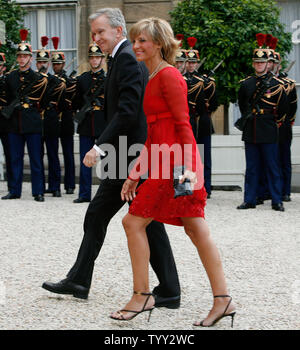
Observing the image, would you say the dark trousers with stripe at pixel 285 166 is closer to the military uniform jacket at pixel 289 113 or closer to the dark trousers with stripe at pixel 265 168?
the military uniform jacket at pixel 289 113

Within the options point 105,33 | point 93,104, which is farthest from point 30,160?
point 105,33

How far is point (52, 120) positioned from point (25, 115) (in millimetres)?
696

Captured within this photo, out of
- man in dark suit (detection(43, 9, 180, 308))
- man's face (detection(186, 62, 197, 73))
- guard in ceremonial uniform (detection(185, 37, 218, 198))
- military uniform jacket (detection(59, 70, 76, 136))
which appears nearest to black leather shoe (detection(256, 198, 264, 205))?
guard in ceremonial uniform (detection(185, 37, 218, 198))

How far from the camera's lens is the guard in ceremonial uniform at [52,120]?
1109cm

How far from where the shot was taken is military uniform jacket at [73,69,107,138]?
34.0 feet

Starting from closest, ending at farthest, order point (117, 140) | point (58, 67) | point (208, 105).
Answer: point (117, 140) < point (208, 105) < point (58, 67)

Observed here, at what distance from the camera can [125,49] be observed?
15.4ft

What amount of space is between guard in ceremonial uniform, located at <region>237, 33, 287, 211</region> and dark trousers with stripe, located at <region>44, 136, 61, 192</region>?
2.75 m

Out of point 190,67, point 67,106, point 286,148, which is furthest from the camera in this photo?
point 67,106

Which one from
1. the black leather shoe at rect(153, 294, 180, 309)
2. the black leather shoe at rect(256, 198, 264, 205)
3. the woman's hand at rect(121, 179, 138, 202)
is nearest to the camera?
the woman's hand at rect(121, 179, 138, 202)

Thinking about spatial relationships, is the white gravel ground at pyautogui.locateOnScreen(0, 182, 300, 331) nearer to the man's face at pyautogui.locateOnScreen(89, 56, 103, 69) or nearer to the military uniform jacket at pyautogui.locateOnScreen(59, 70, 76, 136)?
the man's face at pyautogui.locateOnScreen(89, 56, 103, 69)

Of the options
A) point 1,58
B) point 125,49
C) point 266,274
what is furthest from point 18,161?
point 125,49

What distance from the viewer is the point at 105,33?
185 inches

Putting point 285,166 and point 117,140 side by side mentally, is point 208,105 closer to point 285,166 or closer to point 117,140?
point 285,166
